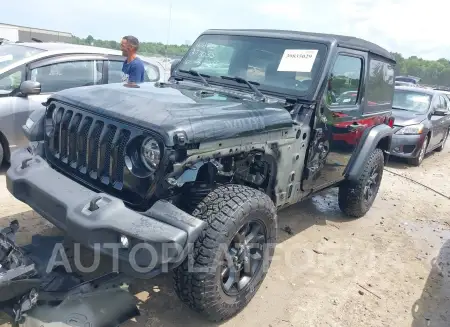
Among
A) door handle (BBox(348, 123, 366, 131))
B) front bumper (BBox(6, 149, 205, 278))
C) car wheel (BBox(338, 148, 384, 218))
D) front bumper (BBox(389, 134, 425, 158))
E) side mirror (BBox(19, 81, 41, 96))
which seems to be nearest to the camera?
front bumper (BBox(6, 149, 205, 278))

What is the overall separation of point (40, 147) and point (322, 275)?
8.95 ft

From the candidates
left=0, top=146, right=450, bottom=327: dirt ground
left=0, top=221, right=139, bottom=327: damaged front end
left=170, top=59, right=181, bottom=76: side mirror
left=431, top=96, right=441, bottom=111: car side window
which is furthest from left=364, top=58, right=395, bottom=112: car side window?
left=431, top=96, right=441, bottom=111: car side window

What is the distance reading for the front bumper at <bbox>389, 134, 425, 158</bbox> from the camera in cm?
836

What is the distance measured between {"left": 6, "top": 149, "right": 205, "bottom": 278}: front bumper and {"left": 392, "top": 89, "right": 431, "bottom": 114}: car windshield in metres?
7.97

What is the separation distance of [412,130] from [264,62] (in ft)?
18.2

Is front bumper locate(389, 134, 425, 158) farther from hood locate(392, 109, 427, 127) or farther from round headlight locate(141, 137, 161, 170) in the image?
round headlight locate(141, 137, 161, 170)

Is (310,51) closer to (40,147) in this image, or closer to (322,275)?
(322,275)

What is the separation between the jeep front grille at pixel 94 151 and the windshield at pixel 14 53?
263 cm

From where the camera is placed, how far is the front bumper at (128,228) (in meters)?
2.40

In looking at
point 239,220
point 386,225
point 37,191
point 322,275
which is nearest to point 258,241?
point 239,220

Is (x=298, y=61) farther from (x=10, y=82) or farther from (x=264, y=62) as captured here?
(x=10, y=82)

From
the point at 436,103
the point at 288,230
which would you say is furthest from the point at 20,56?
the point at 436,103

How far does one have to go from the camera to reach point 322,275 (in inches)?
154

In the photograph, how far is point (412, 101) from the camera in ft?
31.3
